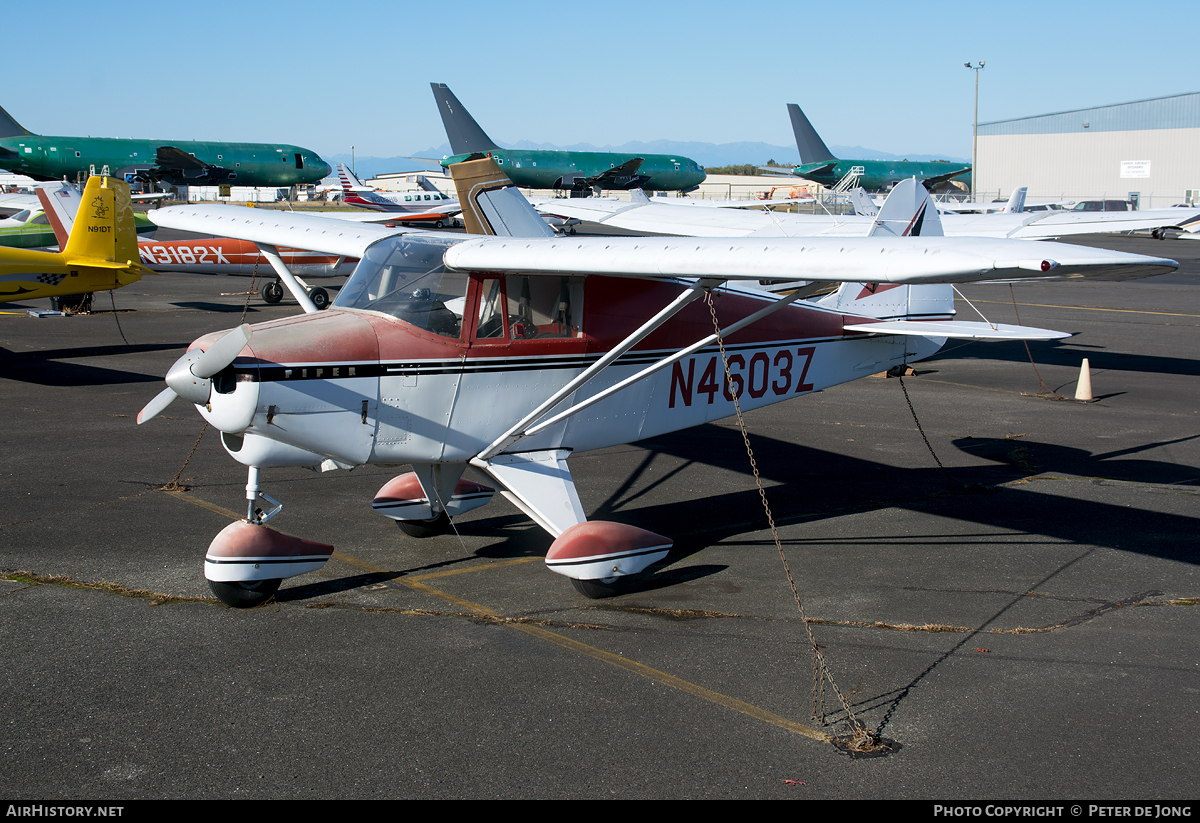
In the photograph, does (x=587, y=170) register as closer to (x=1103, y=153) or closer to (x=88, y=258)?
(x=1103, y=153)

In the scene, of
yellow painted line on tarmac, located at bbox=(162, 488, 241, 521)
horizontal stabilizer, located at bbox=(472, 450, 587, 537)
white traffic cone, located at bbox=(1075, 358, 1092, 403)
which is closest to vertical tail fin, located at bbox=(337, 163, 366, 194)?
white traffic cone, located at bbox=(1075, 358, 1092, 403)

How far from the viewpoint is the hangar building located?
79500mm

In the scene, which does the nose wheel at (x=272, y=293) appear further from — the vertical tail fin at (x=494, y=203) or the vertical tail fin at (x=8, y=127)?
the vertical tail fin at (x=8, y=127)

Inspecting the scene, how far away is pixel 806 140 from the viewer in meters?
75.7

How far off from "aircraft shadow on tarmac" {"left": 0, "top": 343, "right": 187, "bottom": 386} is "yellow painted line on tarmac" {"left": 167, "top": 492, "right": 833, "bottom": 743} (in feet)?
28.6

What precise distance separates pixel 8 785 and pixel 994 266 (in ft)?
15.9

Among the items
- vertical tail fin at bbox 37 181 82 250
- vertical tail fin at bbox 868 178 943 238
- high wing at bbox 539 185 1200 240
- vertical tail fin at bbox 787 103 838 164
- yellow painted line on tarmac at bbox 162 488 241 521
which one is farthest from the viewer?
vertical tail fin at bbox 787 103 838 164

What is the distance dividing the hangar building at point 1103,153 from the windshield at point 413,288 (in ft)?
254

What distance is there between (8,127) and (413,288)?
221 ft

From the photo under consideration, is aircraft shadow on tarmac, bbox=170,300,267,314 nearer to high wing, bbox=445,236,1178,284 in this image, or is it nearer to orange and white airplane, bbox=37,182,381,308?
orange and white airplane, bbox=37,182,381,308

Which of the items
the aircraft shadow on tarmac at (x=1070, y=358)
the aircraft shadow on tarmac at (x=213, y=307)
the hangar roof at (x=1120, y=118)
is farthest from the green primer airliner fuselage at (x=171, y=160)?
A: the hangar roof at (x=1120, y=118)

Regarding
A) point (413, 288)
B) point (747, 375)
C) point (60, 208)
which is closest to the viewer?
point (413, 288)

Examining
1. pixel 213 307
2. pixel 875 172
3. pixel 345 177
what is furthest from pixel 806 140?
pixel 213 307
